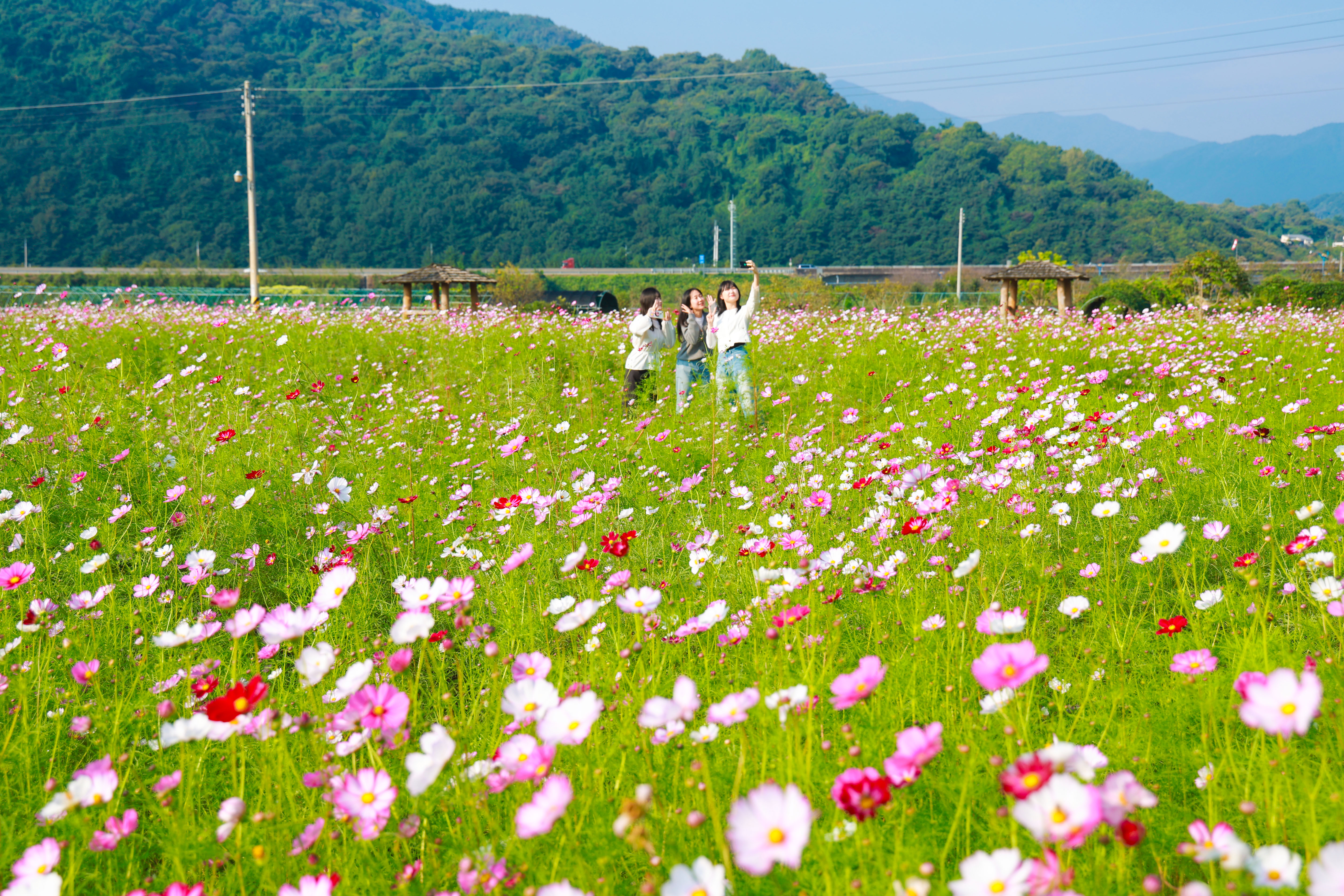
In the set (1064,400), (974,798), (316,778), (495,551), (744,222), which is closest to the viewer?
(316,778)

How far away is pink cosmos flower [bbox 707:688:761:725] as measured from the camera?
1056 mm

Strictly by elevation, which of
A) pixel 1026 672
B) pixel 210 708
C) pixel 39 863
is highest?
pixel 1026 672

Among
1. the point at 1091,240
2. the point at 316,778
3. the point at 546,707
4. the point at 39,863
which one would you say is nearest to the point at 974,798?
the point at 546,707

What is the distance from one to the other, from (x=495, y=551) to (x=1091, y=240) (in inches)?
2809

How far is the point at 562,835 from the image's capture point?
126 cm

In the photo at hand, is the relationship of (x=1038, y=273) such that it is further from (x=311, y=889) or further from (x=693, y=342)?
(x=311, y=889)

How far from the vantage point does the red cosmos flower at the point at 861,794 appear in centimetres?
83

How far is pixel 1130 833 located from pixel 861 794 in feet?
0.80

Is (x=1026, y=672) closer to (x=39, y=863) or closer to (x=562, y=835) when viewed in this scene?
(x=562, y=835)

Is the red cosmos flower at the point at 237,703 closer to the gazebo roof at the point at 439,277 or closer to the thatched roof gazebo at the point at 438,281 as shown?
the thatched roof gazebo at the point at 438,281

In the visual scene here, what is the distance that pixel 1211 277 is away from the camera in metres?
16.8

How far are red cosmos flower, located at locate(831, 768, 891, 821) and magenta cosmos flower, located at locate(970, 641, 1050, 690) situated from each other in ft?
0.52

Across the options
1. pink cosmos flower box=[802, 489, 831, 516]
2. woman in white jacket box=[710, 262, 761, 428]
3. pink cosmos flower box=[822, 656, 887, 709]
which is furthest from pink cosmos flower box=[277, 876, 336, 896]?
woman in white jacket box=[710, 262, 761, 428]

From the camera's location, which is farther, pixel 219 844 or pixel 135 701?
pixel 135 701
